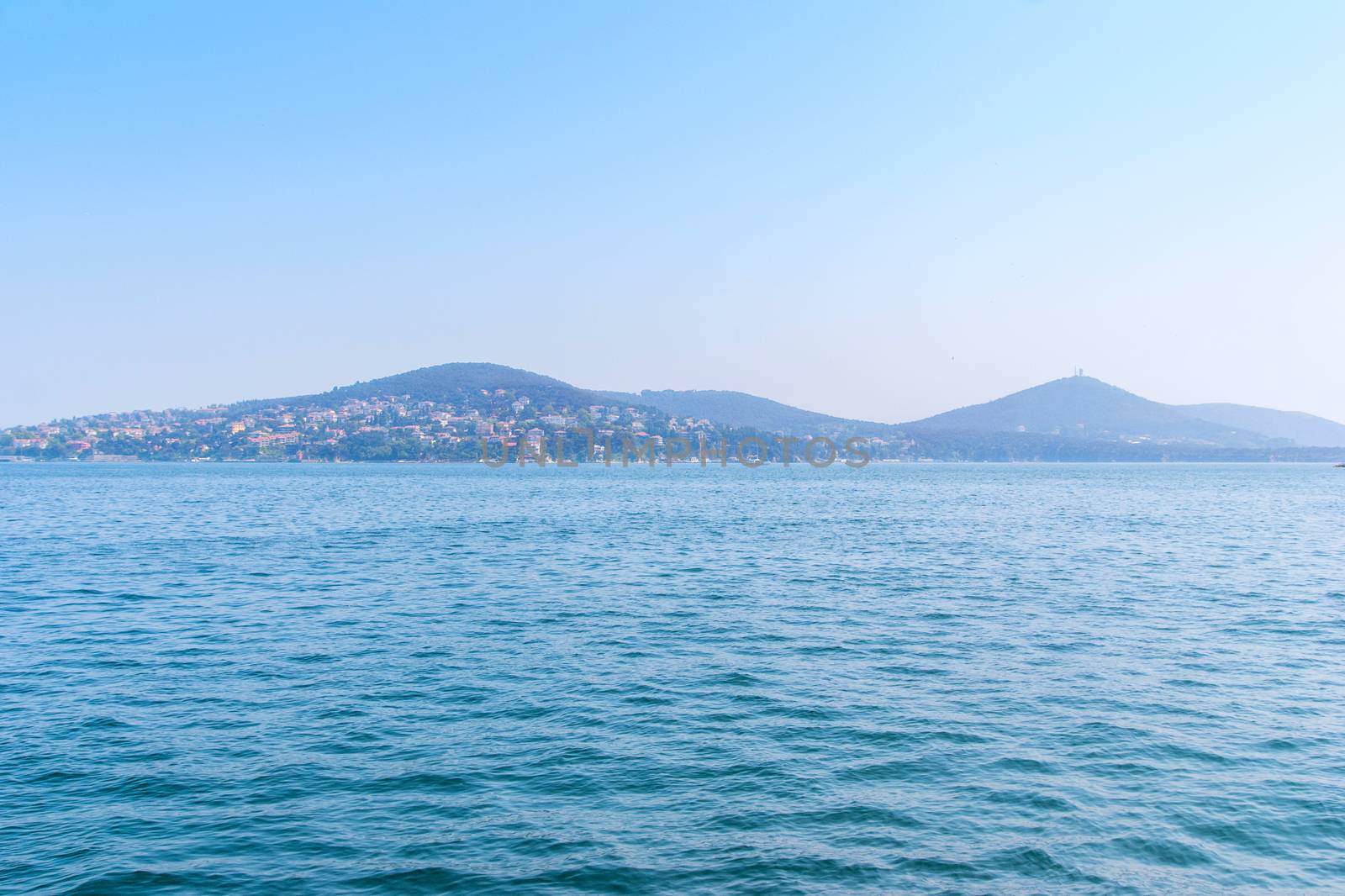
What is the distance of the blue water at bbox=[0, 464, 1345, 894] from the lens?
12.4 meters

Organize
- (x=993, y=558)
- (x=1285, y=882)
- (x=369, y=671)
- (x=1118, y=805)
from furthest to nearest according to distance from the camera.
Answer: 1. (x=993, y=558)
2. (x=369, y=671)
3. (x=1118, y=805)
4. (x=1285, y=882)

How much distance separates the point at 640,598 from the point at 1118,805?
20612mm

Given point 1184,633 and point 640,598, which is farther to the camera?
point 640,598

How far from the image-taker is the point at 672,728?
58.3 ft

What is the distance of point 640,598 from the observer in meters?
33.3

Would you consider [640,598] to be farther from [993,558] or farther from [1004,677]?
[993,558]

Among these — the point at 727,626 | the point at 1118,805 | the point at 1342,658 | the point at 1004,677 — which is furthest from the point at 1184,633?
the point at 1118,805

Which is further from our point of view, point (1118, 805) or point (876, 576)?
point (876, 576)

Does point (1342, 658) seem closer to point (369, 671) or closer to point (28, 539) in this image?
point (369, 671)

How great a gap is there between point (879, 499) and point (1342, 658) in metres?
82.4

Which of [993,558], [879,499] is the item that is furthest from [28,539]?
[879,499]

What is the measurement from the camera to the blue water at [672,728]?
12.4 metres

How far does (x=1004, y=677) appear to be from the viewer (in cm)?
2164

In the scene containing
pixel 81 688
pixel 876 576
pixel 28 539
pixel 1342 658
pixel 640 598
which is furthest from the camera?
pixel 28 539
